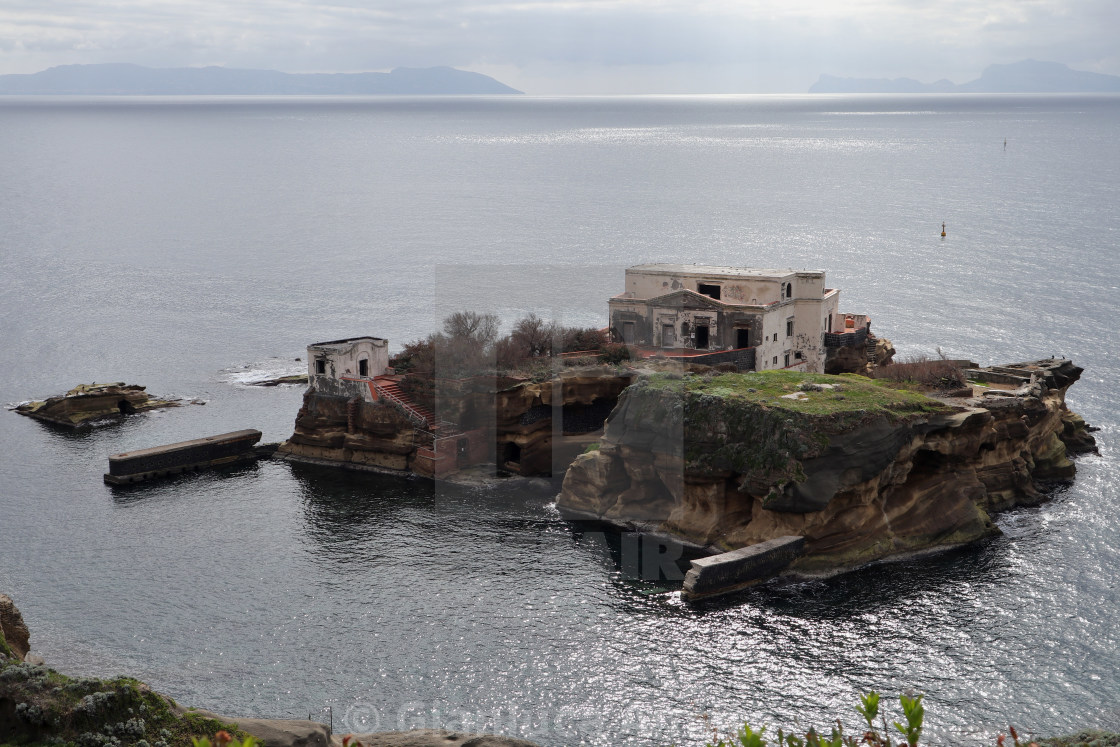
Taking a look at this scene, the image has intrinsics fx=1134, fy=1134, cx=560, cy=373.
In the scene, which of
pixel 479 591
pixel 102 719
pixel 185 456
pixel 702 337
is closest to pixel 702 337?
pixel 702 337

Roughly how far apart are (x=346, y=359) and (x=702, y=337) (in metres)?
24.0

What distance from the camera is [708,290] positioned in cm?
7800

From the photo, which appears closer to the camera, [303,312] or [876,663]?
[876,663]

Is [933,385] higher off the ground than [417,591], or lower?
higher

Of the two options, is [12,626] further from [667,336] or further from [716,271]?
[716,271]

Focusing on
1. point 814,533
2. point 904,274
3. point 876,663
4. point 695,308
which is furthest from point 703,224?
point 876,663

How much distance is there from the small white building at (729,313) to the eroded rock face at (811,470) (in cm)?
1314

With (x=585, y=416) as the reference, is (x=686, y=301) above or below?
above

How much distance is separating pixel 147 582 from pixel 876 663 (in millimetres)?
33526

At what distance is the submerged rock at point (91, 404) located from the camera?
272ft

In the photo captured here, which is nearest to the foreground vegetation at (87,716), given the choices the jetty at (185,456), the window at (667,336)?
the jetty at (185,456)

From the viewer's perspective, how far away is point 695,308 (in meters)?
75.9

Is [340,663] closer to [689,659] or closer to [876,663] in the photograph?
[689,659]

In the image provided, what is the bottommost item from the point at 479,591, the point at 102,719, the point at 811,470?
the point at 479,591
